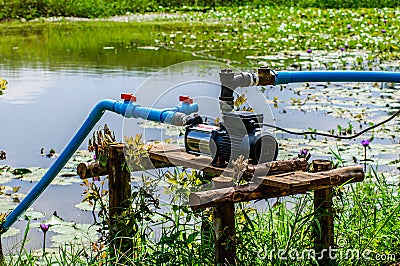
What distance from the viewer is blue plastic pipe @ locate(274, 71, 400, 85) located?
301 cm

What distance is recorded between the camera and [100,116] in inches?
122

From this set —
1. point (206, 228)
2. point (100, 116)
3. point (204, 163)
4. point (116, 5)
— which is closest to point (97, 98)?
point (100, 116)

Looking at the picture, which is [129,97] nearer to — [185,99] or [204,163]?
[185,99]

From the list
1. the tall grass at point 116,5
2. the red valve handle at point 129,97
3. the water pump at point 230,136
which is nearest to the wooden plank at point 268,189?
the water pump at point 230,136

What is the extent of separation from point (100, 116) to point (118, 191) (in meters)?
0.30

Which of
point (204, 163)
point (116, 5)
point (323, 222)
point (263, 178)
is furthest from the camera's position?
point (116, 5)

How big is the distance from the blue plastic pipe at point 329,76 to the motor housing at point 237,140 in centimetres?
40

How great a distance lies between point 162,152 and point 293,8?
52.3ft

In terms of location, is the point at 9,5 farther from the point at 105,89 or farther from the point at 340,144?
the point at 340,144

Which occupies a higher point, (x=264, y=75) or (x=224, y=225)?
(x=264, y=75)

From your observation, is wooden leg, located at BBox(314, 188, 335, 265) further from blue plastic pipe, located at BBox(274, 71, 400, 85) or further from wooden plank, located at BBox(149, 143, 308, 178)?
blue plastic pipe, located at BBox(274, 71, 400, 85)

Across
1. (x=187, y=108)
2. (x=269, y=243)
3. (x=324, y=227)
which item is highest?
(x=187, y=108)

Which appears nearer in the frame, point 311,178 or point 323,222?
point 311,178

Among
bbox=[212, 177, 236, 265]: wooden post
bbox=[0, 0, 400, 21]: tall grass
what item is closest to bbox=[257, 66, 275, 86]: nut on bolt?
bbox=[212, 177, 236, 265]: wooden post
